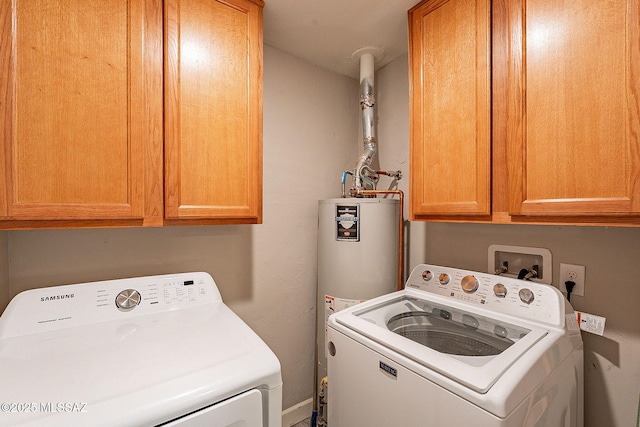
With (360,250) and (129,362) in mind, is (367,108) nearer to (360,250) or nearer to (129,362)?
(360,250)

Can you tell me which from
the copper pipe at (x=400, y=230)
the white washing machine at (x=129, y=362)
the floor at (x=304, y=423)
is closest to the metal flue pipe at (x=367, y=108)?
the copper pipe at (x=400, y=230)

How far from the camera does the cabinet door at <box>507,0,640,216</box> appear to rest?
839mm

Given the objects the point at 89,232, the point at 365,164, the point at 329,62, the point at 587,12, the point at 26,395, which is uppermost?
the point at 329,62

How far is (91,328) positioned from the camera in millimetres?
1039

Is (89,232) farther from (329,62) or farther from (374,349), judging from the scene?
(329,62)

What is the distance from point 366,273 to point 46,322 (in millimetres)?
1376

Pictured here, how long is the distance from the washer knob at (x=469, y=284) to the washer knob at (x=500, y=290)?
8 cm

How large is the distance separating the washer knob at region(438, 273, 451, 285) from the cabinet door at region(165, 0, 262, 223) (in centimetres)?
95

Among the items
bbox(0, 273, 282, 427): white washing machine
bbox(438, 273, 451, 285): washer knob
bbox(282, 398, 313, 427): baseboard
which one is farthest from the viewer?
bbox(282, 398, 313, 427): baseboard

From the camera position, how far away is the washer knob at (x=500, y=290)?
1240 mm

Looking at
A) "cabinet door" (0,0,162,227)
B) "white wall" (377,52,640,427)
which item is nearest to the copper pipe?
"white wall" (377,52,640,427)

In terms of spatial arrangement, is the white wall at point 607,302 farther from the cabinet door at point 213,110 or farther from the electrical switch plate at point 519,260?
the cabinet door at point 213,110

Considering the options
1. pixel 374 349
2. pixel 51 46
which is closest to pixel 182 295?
pixel 374 349

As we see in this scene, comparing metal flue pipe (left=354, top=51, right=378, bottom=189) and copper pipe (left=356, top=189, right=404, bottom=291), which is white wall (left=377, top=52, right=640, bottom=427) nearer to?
copper pipe (left=356, top=189, right=404, bottom=291)
